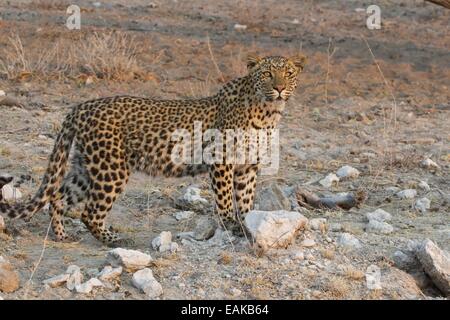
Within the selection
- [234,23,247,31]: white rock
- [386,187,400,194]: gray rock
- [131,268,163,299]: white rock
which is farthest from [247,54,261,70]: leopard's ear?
[234,23,247,31]: white rock

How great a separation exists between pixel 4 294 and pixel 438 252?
9.66ft

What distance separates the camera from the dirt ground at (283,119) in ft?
22.8

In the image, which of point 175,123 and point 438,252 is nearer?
point 438,252

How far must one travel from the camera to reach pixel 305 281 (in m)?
6.80

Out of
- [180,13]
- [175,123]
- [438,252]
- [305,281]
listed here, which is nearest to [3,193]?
[175,123]

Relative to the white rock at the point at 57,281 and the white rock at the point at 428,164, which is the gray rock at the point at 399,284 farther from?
the white rock at the point at 428,164

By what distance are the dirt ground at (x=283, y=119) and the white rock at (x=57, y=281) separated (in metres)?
0.07

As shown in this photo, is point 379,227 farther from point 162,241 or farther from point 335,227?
point 162,241

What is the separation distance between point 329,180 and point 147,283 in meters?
3.76

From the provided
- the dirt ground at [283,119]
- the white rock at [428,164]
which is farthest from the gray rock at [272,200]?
the white rock at [428,164]

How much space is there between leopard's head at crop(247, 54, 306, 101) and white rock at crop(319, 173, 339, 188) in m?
1.88

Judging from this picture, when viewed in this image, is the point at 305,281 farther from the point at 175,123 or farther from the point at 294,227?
the point at 175,123

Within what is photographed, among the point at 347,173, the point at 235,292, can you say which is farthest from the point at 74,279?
the point at 347,173

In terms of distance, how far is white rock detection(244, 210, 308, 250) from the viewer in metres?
7.09
